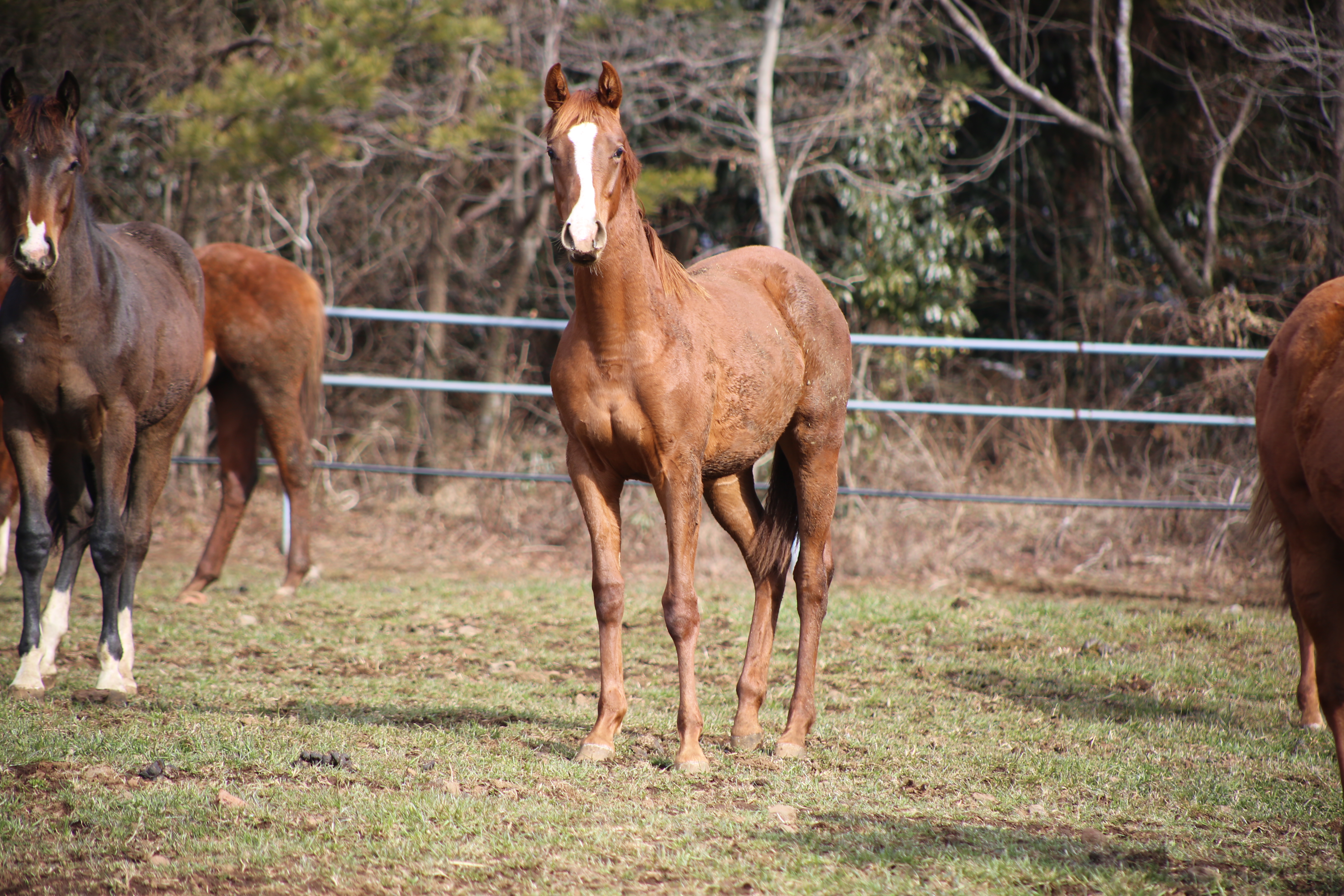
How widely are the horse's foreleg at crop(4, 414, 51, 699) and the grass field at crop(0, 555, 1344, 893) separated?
0.18m

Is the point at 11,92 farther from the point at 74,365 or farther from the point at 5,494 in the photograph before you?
the point at 5,494

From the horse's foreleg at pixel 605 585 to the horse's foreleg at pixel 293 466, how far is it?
3.94 m

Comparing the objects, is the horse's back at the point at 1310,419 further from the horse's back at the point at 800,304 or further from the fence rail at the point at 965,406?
the fence rail at the point at 965,406

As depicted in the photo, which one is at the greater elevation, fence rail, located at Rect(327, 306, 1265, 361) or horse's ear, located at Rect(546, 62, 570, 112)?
horse's ear, located at Rect(546, 62, 570, 112)

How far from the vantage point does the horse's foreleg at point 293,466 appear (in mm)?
7062

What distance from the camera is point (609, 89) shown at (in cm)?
354

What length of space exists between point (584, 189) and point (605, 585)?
4.36ft

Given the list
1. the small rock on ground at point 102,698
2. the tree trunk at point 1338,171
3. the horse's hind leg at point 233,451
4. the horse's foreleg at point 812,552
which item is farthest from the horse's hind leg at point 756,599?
the tree trunk at point 1338,171

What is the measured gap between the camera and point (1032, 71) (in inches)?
453

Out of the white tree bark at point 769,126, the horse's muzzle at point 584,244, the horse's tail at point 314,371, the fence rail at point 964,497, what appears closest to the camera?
the horse's muzzle at point 584,244

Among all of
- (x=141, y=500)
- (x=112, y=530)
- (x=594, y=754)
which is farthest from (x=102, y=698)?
(x=594, y=754)

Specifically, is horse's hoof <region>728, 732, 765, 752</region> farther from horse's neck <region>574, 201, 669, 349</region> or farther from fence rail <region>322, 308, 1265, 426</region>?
fence rail <region>322, 308, 1265, 426</region>

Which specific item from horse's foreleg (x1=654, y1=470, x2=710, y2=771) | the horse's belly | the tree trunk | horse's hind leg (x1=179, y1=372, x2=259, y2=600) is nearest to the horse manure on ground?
horse's foreleg (x1=654, y1=470, x2=710, y2=771)

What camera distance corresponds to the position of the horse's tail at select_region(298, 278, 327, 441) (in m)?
7.27
